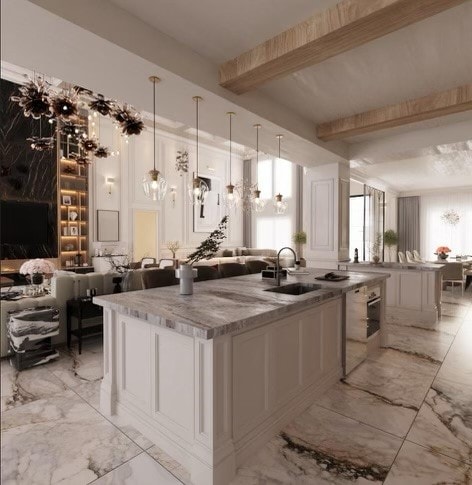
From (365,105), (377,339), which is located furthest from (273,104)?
(377,339)

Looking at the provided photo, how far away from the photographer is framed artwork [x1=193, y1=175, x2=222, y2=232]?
10609 mm

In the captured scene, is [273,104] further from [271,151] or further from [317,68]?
[271,151]

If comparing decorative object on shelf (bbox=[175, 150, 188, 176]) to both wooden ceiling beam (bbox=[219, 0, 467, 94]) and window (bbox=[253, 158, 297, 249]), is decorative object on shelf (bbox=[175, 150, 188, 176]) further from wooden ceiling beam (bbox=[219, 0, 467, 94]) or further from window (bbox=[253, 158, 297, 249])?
wooden ceiling beam (bbox=[219, 0, 467, 94])

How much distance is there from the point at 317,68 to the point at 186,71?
4.38ft

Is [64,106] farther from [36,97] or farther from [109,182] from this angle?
[109,182]

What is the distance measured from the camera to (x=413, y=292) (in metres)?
5.15

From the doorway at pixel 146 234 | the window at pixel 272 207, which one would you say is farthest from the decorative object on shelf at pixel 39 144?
the window at pixel 272 207

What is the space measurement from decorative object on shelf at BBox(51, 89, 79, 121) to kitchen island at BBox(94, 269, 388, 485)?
2275mm

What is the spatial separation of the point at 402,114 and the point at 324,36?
2.17 metres

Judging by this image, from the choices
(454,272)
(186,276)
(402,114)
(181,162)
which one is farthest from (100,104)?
(454,272)

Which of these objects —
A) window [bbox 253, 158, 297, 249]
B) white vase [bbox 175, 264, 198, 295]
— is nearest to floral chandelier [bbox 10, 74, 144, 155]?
white vase [bbox 175, 264, 198, 295]

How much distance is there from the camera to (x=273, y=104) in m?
3.95

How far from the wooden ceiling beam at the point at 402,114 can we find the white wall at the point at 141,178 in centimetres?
572

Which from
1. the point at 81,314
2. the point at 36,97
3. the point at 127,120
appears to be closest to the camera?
the point at 36,97
